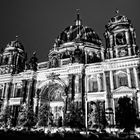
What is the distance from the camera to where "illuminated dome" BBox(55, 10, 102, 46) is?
42203 millimetres

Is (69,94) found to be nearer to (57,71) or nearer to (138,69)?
(57,71)

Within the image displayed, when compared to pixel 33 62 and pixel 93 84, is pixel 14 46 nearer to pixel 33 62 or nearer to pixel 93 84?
pixel 33 62

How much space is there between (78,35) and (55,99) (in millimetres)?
16422

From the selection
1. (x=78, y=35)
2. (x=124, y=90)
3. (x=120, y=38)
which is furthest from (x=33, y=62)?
(x=124, y=90)

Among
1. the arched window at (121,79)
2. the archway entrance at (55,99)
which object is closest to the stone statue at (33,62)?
the archway entrance at (55,99)

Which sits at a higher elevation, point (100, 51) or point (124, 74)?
point (100, 51)

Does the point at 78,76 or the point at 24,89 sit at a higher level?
the point at 78,76

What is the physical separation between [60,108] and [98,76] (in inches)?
361

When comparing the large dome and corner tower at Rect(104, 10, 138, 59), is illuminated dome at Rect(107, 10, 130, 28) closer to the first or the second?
corner tower at Rect(104, 10, 138, 59)

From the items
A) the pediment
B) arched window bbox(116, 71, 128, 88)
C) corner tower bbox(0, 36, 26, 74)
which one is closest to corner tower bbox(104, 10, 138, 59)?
arched window bbox(116, 71, 128, 88)

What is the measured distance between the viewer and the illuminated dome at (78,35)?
138 ft

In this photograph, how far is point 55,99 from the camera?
33875 millimetres

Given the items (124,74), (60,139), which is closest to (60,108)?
(124,74)

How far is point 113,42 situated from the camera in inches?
1200
